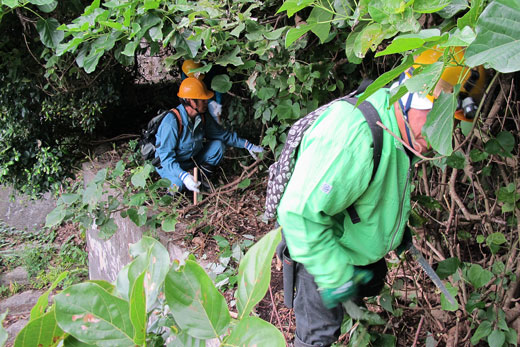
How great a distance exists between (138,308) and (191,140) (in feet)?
12.3

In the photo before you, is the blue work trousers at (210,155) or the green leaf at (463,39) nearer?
the green leaf at (463,39)

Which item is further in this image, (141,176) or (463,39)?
(141,176)

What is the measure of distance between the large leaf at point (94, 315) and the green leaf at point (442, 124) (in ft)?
2.08

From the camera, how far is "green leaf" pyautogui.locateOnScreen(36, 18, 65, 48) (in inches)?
124

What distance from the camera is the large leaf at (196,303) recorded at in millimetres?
532

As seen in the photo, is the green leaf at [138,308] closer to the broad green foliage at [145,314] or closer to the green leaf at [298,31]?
the broad green foliage at [145,314]

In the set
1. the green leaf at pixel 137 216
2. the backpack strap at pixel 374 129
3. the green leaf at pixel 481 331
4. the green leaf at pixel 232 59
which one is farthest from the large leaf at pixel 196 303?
the green leaf at pixel 137 216

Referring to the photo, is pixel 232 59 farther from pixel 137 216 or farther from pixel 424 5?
pixel 424 5

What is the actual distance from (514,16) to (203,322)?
606 millimetres

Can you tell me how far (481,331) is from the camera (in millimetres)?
1698

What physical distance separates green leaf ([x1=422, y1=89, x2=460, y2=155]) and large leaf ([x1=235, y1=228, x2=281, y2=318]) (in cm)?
42

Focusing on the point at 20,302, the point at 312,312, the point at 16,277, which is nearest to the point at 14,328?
the point at 20,302

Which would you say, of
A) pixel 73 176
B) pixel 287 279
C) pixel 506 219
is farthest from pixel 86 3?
pixel 506 219

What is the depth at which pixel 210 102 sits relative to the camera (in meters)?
4.11
